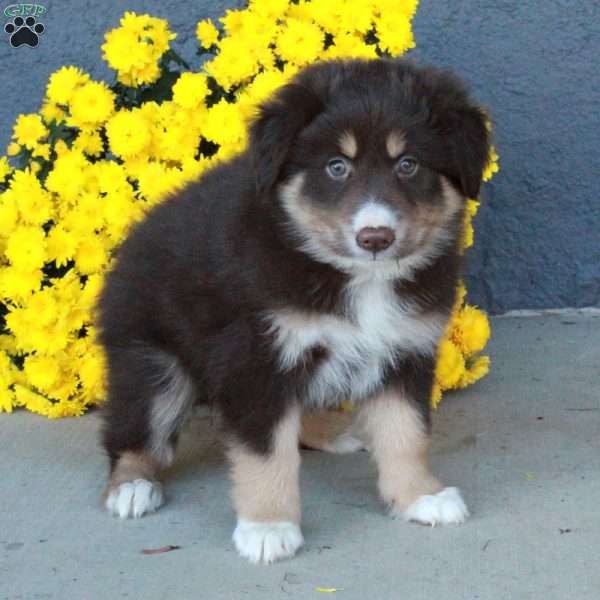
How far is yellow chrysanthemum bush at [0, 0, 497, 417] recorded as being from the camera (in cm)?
451

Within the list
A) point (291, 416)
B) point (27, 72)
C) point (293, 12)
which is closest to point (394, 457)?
point (291, 416)

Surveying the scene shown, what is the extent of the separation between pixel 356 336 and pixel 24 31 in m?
3.16

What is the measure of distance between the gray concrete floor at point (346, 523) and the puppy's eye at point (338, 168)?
1.06 meters

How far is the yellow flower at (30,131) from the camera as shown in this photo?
4.75m

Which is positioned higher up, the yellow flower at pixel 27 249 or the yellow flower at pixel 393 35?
the yellow flower at pixel 393 35

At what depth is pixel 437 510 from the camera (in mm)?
3521

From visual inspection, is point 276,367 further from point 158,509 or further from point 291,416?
point 158,509

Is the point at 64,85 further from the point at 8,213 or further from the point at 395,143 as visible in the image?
the point at 395,143

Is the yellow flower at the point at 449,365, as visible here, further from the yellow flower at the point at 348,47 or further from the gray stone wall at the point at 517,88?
the gray stone wall at the point at 517,88

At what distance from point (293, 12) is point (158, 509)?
2.07m

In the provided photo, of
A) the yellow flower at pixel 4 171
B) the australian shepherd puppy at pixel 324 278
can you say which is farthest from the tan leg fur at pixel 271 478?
the yellow flower at pixel 4 171

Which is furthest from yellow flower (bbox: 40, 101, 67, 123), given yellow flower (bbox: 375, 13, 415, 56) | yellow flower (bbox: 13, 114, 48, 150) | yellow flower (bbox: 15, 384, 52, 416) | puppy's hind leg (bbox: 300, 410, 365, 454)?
puppy's hind leg (bbox: 300, 410, 365, 454)

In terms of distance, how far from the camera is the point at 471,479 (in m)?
3.91

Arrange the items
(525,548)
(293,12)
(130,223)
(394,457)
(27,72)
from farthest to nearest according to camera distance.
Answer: (27,72)
(293,12)
(130,223)
(394,457)
(525,548)
